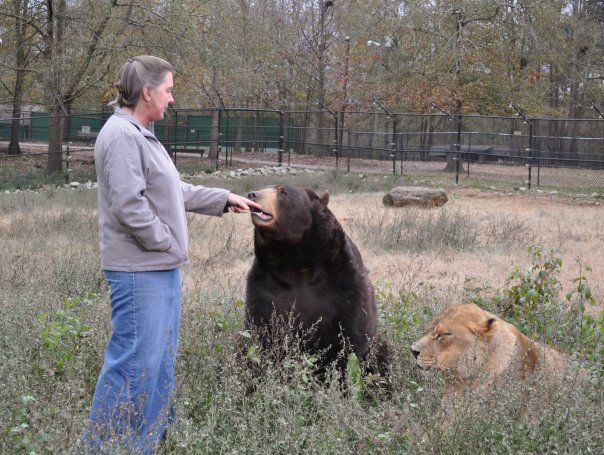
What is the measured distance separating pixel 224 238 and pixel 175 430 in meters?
8.65

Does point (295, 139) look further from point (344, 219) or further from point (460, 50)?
point (344, 219)

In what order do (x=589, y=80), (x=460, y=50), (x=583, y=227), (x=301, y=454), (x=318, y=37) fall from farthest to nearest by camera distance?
1. (x=318, y=37)
2. (x=589, y=80)
3. (x=460, y=50)
4. (x=583, y=227)
5. (x=301, y=454)

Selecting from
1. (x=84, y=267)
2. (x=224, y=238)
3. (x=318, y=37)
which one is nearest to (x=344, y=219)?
(x=224, y=238)

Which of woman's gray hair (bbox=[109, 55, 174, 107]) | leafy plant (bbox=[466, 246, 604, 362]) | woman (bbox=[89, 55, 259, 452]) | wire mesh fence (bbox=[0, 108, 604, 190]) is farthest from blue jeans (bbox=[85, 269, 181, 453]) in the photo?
wire mesh fence (bbox=[0, 108, 604, 190])

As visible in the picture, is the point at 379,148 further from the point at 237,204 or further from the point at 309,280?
the point at 237,204

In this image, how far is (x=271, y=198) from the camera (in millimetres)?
5230

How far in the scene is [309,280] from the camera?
5.40 m

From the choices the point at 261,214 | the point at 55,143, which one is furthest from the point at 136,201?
the point at 55,143

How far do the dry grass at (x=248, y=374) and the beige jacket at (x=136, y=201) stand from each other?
73 centimetres

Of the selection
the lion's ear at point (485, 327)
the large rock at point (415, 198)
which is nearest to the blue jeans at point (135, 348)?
the lion's ear at point (485, 327)

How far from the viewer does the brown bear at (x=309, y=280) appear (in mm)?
5289

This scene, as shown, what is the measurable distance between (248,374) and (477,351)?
1.33 metres

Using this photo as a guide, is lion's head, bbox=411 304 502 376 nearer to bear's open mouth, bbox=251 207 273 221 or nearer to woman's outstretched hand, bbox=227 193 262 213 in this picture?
bear's open mouth, bbox=251 207 273 221

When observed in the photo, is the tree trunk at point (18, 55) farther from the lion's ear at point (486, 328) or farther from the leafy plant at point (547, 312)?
the lion's ear at point (486, 328)
